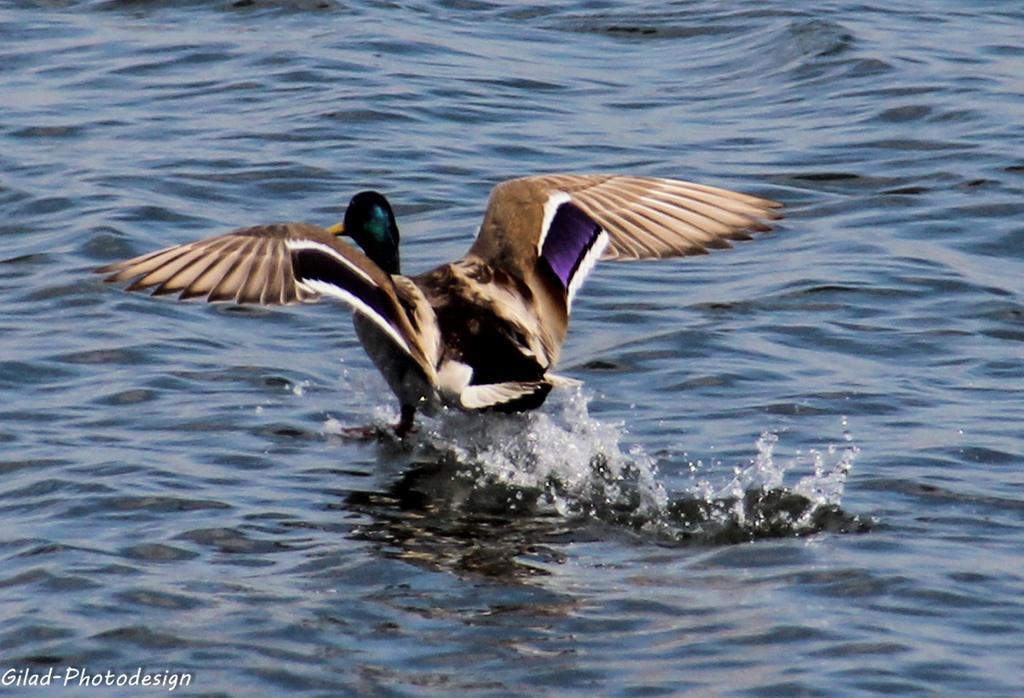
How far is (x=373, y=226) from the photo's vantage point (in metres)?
8.21

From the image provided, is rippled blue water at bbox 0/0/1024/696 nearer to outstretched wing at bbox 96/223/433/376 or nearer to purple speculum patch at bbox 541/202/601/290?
purple speculum patch at bbox 541/202/601/290

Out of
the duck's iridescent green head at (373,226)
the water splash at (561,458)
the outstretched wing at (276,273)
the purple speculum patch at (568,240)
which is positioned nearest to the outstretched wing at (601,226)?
the purple speculum patch at (568,240)

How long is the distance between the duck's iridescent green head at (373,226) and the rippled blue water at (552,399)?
27.5 inches

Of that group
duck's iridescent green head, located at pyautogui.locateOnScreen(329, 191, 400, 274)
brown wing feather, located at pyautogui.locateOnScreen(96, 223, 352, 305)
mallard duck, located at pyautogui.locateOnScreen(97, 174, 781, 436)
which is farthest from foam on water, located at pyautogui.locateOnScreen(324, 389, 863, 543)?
brown wing feather, located at pyautogui.locateOnScreen(96, 223, 352, 305)

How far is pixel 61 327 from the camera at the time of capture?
9.20 meters

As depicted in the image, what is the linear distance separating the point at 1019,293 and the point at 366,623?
4744 millimetres

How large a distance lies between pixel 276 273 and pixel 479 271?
103 cm

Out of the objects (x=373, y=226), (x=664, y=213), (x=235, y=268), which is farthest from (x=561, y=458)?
(x=235, y=268)

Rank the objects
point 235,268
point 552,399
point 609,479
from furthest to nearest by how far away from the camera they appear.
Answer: point 552,399 → point 609,479 → point 235,268

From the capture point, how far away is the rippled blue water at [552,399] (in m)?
5.95

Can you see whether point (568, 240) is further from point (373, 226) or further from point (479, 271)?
point (373, 226)

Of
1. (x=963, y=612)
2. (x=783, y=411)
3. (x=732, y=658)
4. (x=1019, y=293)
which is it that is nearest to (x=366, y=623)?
(x=732, y=658)

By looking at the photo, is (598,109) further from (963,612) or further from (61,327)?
(963,612)

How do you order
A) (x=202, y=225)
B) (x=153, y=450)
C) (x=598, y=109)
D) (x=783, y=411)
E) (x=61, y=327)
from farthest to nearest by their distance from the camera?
(x=598, y=109) < (x=202, y=225) < (x=61, y=327) < (x=783, y=411) < (x=153, y=450)
